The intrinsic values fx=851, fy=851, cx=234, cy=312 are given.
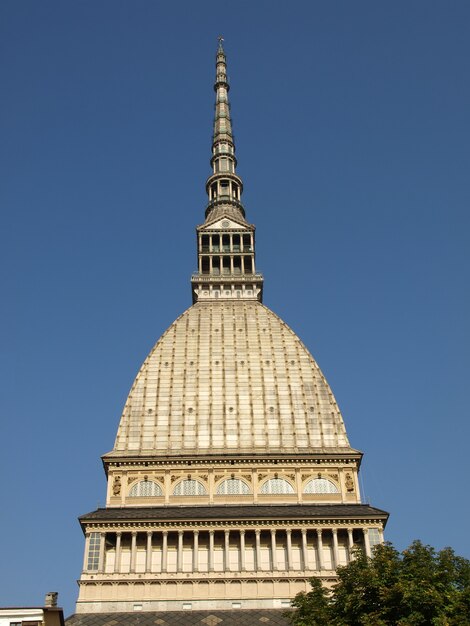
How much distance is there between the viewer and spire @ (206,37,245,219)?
11019 centimetres

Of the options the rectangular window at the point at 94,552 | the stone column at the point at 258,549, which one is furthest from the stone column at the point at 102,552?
the stone column at the point at 258,549

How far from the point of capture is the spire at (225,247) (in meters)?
99.2

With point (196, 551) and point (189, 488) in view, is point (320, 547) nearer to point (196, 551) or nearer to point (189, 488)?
point (196, 551)

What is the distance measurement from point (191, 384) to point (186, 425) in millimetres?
5831

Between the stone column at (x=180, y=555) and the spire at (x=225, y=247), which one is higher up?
the spire at (x=225, y=247)

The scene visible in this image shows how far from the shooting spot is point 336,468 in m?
76.6

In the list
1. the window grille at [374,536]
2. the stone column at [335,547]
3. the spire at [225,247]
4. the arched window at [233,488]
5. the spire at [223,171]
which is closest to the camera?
the stone column at [335,547]

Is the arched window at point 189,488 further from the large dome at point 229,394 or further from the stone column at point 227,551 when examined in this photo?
the stone column at point 227,551

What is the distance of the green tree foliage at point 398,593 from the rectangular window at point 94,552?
28.9 meters

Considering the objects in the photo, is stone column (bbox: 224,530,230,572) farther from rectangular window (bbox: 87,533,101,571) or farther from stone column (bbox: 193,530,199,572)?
rectangular window (bbox: 87,533,101,571)

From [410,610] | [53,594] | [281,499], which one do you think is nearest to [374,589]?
[410,610]

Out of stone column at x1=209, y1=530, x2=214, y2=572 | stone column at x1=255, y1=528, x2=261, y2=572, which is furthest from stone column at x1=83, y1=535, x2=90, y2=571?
stone column at x1=255, y1=528, x2=261, y2=572

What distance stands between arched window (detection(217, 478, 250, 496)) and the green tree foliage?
31.9 meters

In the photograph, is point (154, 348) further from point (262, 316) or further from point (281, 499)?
point (281, 499)
